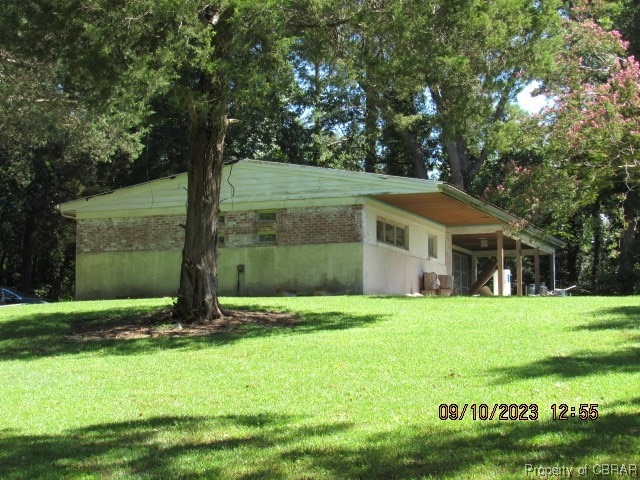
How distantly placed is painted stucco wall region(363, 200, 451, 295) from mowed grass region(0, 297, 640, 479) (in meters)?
9.07

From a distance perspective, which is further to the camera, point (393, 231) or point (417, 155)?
point (417, 155)

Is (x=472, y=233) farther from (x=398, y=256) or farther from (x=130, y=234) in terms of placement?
(x=130, y=234)

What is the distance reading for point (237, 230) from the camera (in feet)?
77.7

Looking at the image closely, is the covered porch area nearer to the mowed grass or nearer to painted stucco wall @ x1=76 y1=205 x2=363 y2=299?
painted stucco wall @ x1=76 y1=205 x2=363 y2=299

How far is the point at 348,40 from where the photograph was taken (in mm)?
14836

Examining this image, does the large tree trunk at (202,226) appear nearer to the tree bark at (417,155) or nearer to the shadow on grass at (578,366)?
the shadow on grass at (578,366)

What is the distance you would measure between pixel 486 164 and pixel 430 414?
3526cm

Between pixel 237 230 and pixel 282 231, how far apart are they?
152 cm

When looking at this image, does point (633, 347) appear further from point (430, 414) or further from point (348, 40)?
point (348, 40)

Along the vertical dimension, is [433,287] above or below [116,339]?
above

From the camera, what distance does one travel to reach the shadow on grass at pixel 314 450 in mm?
4992

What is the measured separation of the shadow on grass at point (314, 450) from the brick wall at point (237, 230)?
15.9 metres
